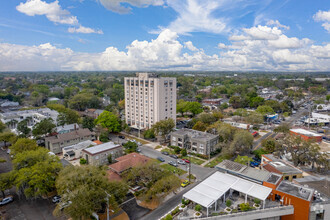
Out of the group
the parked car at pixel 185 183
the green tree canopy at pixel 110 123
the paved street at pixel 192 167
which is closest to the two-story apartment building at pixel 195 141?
the paved street at pixel 192 167

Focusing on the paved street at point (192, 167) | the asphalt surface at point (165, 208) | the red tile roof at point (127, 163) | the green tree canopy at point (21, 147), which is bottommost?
the asphalt surface at point (165, 208)

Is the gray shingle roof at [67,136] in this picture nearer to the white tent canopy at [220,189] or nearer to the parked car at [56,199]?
the parked car at [56,199]

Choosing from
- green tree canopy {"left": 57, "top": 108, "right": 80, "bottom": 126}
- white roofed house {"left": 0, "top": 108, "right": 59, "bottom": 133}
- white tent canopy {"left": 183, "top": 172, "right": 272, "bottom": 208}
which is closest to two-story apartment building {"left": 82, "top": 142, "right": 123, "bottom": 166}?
white tent canopy {"left": 183, "top": 172, "right": 272, "bottom": 208}

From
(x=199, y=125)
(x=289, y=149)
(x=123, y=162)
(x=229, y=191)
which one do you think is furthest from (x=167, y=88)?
(x=229, y=191)

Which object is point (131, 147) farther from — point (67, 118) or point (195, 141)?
point (67, 118)

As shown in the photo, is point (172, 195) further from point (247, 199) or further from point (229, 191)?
point (247, 199)
